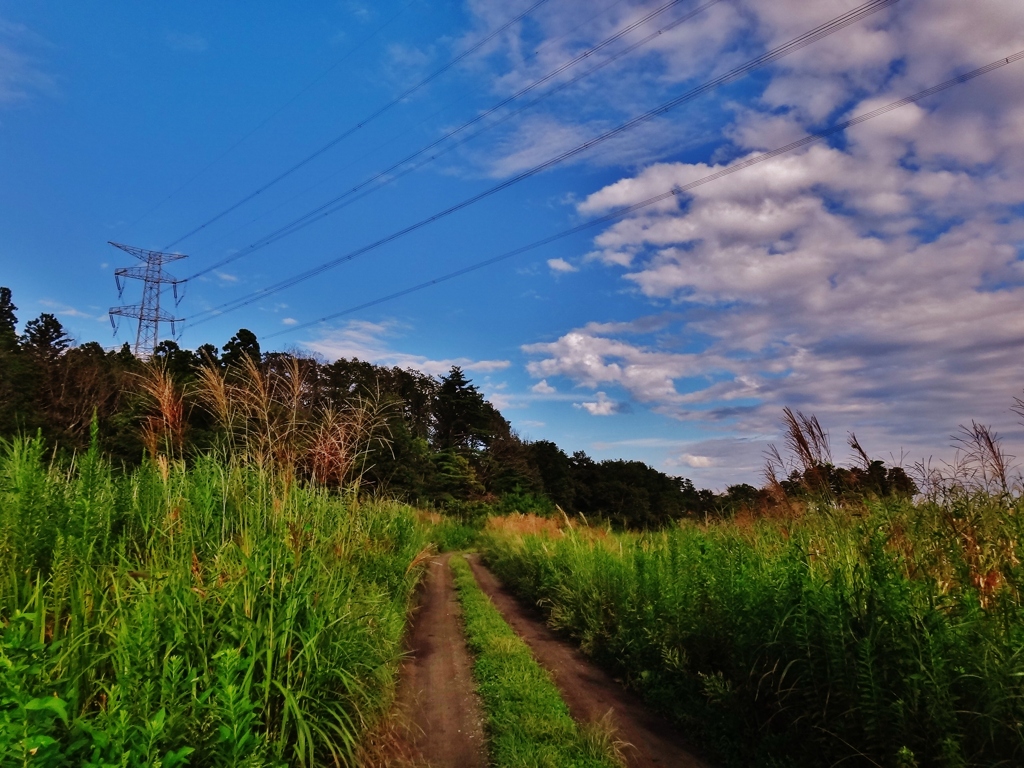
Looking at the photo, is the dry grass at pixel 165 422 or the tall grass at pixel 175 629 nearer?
the tall grass at pixel 175 629

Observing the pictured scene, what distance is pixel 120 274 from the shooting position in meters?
35.6

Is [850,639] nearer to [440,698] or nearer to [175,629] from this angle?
[440,698]

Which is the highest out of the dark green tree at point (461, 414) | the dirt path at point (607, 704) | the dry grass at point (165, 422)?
the dark green tree at point (461, 414)

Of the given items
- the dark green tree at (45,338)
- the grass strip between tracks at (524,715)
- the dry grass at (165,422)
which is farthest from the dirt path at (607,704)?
the dark green tree at (45,338)

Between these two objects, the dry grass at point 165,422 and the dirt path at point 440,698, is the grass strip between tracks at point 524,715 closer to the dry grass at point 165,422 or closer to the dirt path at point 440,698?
the dirt path at point 440,698

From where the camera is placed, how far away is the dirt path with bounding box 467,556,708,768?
456 centimetres

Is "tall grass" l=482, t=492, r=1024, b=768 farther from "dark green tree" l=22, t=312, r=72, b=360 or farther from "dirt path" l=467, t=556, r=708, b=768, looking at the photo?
"dark green tree" l=22, t=312, r=72, b=360

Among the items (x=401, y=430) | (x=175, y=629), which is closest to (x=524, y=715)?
(x=175, y=629)

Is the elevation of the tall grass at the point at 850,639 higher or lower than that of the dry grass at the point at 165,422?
lower

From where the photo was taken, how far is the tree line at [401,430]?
1040 cm

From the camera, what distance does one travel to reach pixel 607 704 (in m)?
5.64

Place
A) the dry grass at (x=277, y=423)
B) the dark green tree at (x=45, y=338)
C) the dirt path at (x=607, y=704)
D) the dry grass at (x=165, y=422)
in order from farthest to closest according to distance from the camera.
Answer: the dark green tree at (x=45, y=338), the dry grass at (x=277, y=423), the dry grass at (x=165, y=422), the dirt path at (x=607, y=704)

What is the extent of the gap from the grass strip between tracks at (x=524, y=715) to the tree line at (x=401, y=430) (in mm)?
3093

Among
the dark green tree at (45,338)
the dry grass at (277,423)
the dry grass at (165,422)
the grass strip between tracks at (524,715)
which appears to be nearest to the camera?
the grass strip between tracks at (524,715)
